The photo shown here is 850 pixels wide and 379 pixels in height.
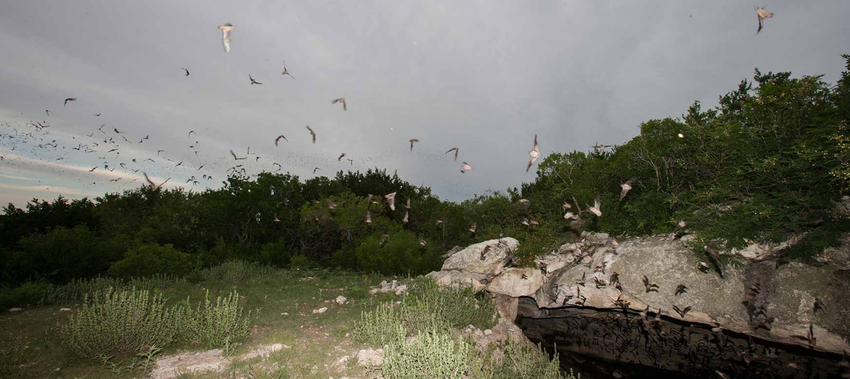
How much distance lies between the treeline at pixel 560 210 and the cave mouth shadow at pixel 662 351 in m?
3.06

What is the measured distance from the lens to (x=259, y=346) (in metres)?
6.75

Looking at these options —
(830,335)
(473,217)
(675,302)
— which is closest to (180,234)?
(473,217)

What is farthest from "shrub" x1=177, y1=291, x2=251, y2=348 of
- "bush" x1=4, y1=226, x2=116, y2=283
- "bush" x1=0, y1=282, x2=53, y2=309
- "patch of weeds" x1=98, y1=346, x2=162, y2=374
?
"bush" x1=4, y1=226, x2=116, y2=283

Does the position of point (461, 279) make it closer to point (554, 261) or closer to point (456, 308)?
point (554, 261)

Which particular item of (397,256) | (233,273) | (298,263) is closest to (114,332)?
(233,273)

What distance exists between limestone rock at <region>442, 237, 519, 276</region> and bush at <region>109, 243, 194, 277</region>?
38.0 ft

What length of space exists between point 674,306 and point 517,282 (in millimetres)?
5647

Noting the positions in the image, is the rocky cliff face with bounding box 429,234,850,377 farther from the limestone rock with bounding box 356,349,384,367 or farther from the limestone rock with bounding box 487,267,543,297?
the limestone rock with bounding box 356,349,384,367

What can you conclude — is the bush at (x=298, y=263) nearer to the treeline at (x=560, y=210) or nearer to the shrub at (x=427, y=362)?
the treeline at (x=560, y=210)

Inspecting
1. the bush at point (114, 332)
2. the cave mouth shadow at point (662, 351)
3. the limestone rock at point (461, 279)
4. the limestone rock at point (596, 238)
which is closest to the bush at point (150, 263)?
the bush at point (114, 332)

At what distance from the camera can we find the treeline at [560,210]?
37.4ft

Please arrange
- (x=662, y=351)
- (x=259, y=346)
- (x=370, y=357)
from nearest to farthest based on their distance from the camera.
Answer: (x=370, y=357) → (x=259, y=346) → (x=662, y=351)

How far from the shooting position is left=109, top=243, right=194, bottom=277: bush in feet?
41.4

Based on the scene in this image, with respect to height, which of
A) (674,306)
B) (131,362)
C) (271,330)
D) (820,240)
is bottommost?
(131,362)
